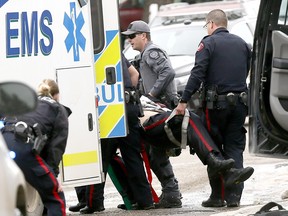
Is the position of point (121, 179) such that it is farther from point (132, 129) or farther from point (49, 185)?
point (49, 185)

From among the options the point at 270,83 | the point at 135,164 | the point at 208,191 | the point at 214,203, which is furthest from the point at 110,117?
the point at 208,191

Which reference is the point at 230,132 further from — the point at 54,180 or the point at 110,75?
the point at 54,180

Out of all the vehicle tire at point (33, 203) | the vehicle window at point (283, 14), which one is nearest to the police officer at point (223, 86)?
the vehicle tire at point (33, 203)

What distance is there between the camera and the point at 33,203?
10.3 m

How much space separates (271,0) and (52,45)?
6.63 ft

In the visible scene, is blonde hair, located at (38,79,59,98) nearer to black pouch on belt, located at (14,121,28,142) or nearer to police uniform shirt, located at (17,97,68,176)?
police uniform shirt, located at (17,97,68,176)

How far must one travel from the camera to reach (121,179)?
37.7ft

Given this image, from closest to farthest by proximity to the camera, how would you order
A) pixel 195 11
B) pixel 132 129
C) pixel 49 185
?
pixel 49 185
pixel 132 129
pixel 195 11

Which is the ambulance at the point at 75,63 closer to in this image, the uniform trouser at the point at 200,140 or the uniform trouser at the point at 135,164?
the uniform trouser at the point at 135,164

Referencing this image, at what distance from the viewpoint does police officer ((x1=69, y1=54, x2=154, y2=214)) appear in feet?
36.2

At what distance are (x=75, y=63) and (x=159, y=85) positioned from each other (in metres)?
1.46

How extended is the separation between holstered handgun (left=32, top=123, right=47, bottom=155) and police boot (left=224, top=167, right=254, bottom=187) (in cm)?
218

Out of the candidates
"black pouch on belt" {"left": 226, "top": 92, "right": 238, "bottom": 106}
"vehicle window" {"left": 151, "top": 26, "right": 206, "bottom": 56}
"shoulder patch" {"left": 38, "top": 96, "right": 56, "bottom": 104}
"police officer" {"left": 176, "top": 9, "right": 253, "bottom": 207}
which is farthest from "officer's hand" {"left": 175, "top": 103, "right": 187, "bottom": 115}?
"vehicle window" {"left": 151, "top": 26, "right": 206, "bottom": 56}

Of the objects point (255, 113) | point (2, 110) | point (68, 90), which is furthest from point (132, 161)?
point (2, 110)
